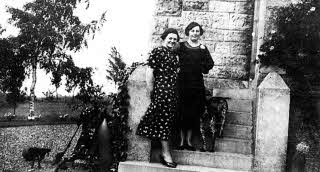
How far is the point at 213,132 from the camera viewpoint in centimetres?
504

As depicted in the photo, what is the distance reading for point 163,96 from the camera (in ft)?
15.5

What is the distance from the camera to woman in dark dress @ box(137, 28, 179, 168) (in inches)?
186

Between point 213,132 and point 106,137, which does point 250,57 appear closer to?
point 213,132

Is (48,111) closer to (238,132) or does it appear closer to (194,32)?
(238,132)

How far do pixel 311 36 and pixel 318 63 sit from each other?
44 cm

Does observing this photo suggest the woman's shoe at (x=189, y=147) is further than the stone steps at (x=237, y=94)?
No

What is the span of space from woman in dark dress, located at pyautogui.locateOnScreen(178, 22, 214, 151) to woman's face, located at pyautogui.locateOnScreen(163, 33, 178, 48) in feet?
1.10

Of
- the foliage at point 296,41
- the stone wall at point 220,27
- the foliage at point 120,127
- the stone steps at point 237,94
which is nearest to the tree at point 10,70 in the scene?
the stone wall at point 220,27

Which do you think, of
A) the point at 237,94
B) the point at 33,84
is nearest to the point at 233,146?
the point at 237,94

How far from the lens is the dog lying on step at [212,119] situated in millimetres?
5062

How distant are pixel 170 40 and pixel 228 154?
1.76 metres

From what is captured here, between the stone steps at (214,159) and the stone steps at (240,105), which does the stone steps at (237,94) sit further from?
the stone steps at (214,159)

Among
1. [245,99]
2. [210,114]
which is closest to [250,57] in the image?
[245,99]

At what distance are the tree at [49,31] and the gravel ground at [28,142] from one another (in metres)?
2.15
